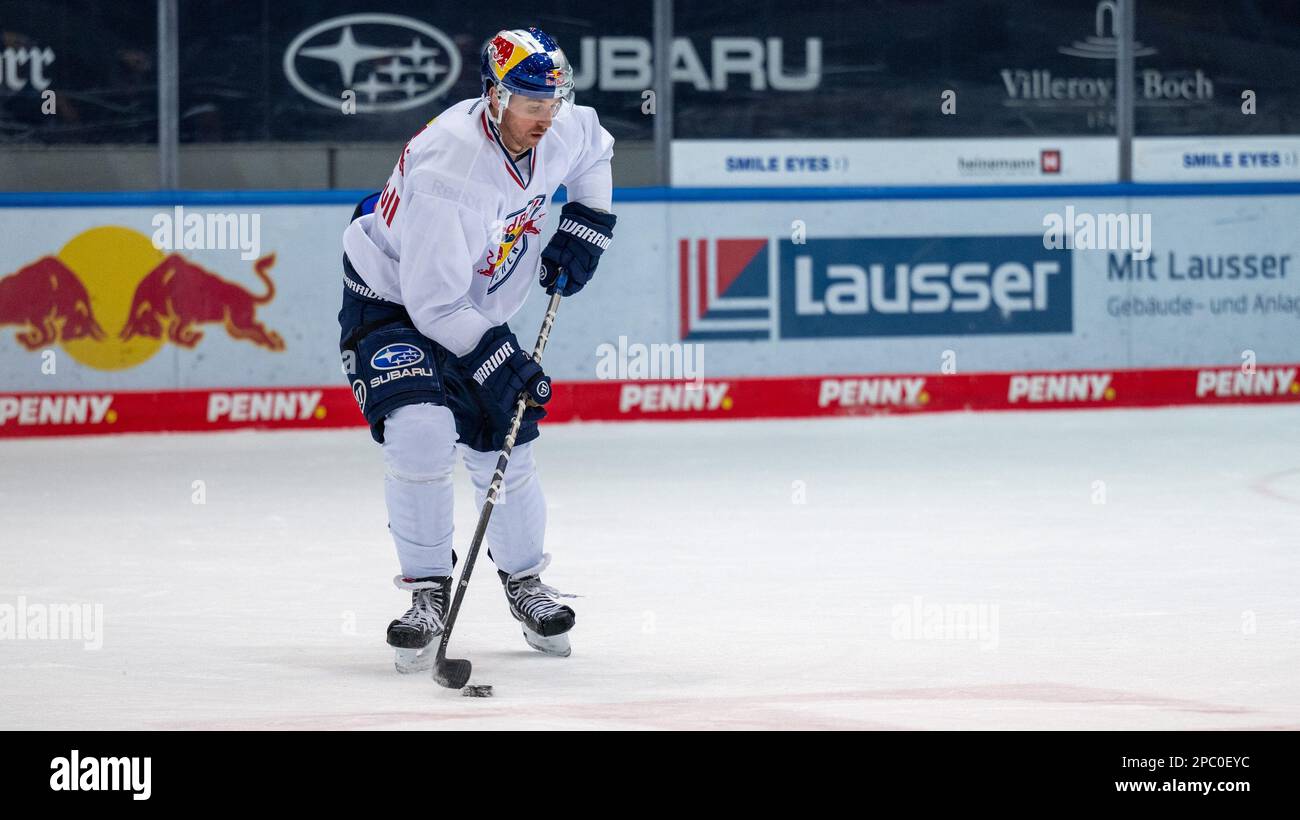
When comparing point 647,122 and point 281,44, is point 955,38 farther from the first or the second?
point 281,44

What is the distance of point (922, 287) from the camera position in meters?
9.92

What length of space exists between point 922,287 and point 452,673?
19.5ft

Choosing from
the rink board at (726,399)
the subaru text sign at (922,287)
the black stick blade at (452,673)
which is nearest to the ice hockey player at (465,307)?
the black stick blade at (452,673)

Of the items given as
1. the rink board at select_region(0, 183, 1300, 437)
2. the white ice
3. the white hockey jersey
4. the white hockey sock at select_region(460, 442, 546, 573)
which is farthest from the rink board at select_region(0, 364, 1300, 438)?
the white hockey jersey

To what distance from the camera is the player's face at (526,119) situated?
4457mm

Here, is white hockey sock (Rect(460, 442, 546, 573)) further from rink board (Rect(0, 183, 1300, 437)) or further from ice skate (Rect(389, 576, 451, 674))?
rink board (Rect(0, 183, 1300, 437))

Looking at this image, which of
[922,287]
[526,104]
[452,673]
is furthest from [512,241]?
[922,287]

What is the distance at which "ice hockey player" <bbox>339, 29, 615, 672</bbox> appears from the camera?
4.44m

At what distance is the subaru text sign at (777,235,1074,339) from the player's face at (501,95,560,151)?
211 inches

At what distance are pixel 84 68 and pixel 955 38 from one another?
13.4ft

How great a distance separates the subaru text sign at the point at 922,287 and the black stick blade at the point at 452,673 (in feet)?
18.4

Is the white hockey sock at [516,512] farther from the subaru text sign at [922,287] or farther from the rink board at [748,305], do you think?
the subaru text sign at [922,287]

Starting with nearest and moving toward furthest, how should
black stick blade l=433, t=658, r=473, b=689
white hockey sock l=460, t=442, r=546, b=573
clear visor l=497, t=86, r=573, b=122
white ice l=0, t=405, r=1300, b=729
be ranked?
white ice l=0, t=405, r=1300, b=729, black stick blade l=433, t=658, r=473, b=689, clear visor l=497, t=86, r=573, b=122, white hockey sock l=460, t=442, r=546, b=573

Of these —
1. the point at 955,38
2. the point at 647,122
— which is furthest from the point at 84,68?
the point at 955,38
